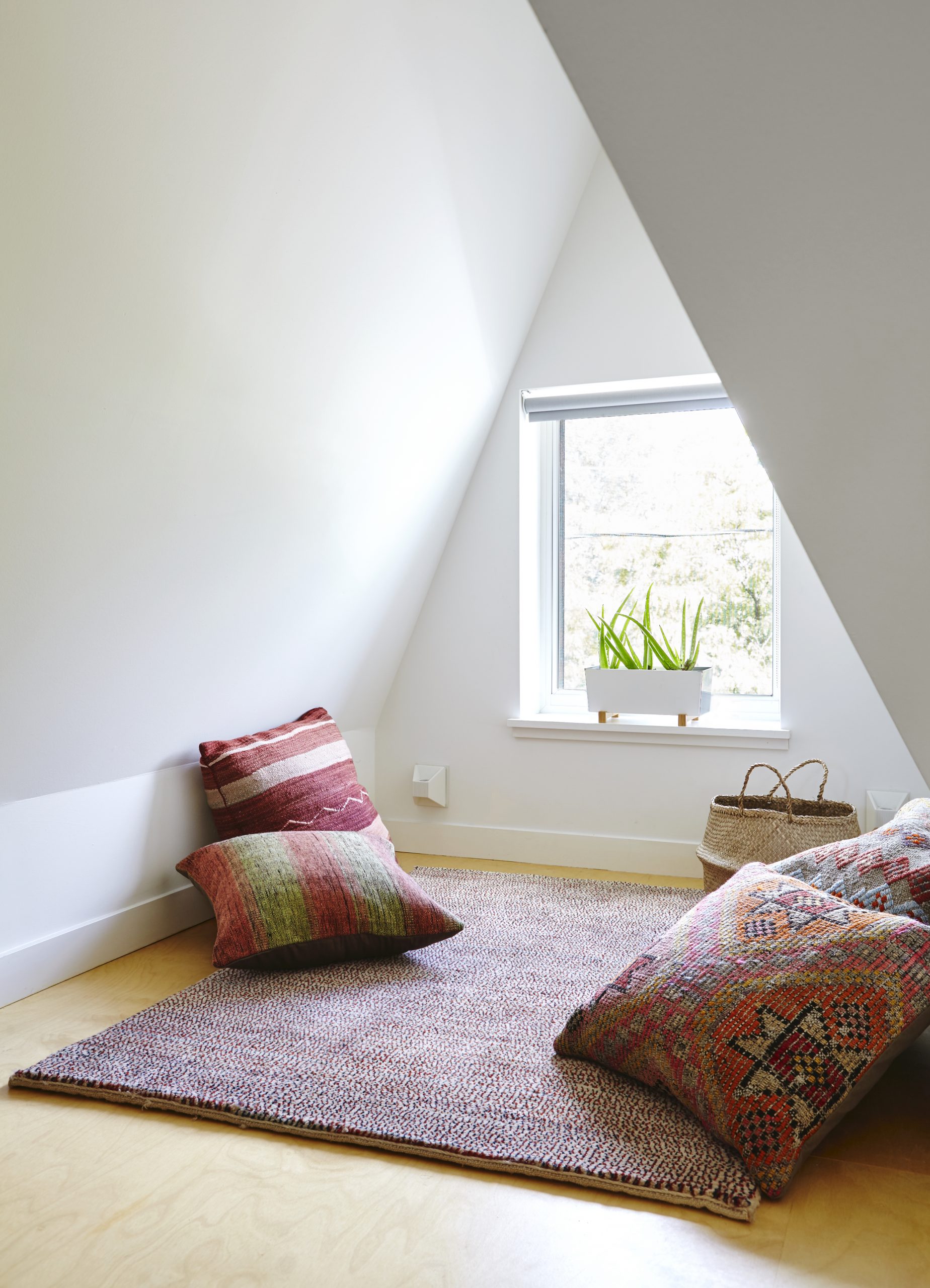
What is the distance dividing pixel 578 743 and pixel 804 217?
8.78 ft

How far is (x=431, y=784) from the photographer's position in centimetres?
347

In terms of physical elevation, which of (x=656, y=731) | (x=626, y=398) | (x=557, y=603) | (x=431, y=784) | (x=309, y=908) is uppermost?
(x=626, y=398)

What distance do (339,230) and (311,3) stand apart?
44 centimetres

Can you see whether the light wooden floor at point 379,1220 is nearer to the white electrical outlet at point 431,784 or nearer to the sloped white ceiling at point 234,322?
the sloped white ceiling at point 234,322

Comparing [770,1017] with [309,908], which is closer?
[770,1017]

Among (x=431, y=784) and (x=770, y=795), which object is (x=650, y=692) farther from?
(x=431, y=784)

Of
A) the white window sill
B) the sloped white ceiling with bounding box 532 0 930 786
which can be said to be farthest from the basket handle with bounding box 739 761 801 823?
the sloped white ceiling with bounding box 532 0 930 786

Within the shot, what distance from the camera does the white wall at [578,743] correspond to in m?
3.06

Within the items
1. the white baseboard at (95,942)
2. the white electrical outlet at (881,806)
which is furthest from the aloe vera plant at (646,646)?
the white baseboard at (95,942)

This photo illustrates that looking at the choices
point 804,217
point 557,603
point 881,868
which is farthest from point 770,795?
point 804,217

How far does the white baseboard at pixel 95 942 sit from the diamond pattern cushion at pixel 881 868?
1563 millimetres

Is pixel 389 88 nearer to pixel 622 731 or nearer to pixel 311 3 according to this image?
pixel 311 3

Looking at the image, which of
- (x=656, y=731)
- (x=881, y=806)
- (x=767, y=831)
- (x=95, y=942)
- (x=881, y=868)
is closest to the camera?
(x=881, y=868)

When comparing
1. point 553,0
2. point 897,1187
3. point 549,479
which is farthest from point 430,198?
point 897,1187
